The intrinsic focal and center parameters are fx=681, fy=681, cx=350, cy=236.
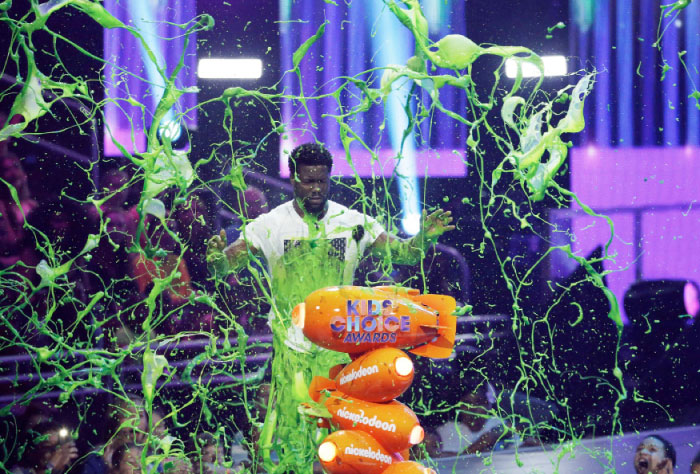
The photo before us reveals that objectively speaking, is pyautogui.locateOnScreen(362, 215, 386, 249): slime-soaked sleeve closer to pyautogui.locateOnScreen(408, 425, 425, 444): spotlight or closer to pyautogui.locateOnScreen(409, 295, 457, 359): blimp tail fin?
pyautogui.locateOnScreen(409, 295, 457, 359): blimp tail fin

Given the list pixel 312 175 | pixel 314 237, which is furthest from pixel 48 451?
pixel 312 175

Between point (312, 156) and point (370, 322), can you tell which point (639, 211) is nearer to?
point (312, 156)

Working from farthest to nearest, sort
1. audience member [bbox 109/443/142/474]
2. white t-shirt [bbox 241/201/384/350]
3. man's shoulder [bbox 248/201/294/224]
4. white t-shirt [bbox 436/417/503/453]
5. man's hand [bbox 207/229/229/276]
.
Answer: white t-shirt [bbox 436/417/503/453] < audience member [bbox 109/443/142/474] < man's shoulder [bbox 248/201/294/224] < white t-shirt [bbox 241/201/384/350] < man's hand [bbox 207/229/229/276]

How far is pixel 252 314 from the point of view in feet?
8.30

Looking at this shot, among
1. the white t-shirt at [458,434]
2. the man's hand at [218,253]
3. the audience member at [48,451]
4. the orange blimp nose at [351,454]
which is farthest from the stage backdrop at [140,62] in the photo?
the white t-shirt at [458,434]

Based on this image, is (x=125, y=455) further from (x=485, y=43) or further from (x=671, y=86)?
(x=671, y=86)

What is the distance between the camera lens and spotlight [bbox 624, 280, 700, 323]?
9.29 ft

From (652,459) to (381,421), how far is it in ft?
4.10

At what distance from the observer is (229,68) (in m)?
2.51

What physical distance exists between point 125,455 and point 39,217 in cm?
89

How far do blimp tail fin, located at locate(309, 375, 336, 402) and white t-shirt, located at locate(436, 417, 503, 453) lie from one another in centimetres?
105

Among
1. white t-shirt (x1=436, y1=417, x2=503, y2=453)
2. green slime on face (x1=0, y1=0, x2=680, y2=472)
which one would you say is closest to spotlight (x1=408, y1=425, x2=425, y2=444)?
green slime on face (x1=0, y1=0, x2=680, y2=472)

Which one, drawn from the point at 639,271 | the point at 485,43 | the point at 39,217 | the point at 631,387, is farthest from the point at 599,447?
the point at 39,217

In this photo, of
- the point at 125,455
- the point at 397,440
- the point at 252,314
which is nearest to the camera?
the point at 397,440
